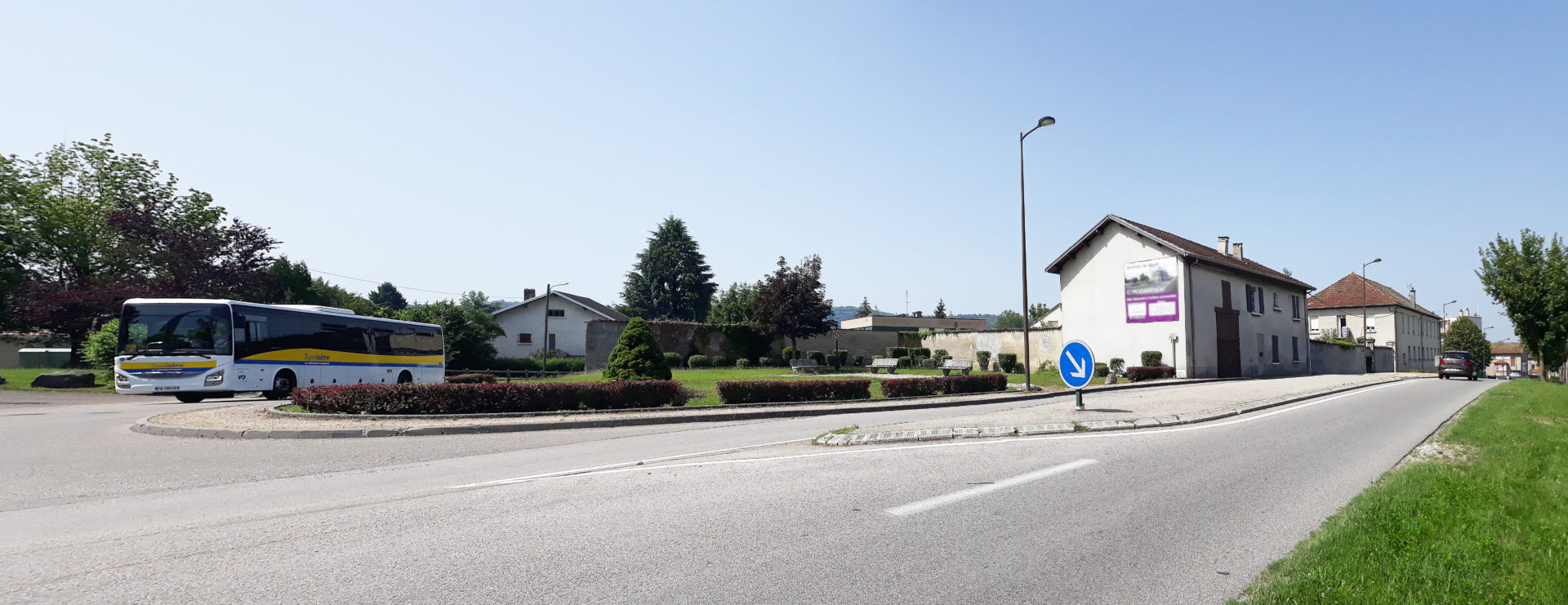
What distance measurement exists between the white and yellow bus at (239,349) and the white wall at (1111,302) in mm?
32581

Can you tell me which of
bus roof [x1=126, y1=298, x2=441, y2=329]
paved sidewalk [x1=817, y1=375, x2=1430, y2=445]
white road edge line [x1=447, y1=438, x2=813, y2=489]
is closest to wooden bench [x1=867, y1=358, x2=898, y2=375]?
paved sidewalk [x1=817, y1=375, x2=1430, y2=445]

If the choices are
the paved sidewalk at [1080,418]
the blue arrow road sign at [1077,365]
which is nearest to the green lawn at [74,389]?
the paved sidewalk at [1080,418]

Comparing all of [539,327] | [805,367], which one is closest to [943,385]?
[805,367]

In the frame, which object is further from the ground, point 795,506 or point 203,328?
point 203,328

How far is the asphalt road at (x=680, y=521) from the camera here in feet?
13.8

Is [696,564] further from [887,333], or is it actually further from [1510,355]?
[1510,355]

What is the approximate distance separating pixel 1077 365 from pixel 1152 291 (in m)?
26.4

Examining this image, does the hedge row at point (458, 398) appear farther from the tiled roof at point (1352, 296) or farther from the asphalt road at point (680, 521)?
the tiled roof at point (1352, 296)

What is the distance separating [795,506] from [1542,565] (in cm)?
465

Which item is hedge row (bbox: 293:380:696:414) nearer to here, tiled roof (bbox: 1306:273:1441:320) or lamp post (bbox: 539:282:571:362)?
lamp post (bbox: 539:282:571:362)

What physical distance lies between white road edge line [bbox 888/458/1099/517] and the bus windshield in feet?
74.8

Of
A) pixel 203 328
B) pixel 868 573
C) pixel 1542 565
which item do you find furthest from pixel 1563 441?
pixel 203 328

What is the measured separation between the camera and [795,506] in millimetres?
6141

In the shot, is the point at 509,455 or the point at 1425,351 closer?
the point at 509,455
